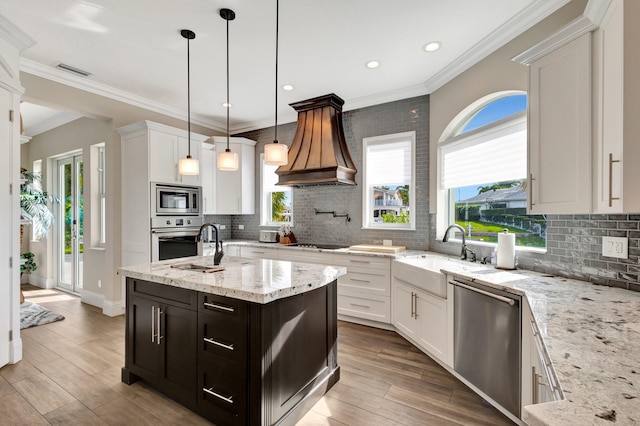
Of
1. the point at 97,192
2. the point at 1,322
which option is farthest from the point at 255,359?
the point at 97,192

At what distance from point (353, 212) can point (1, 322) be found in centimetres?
381

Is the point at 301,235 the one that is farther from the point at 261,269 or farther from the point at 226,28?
the point at 226,28

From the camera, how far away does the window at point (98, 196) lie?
4.57 m

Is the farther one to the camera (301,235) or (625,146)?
(301,235)

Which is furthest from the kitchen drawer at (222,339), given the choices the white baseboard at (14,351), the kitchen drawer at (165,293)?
the white baseboard at (14,351)

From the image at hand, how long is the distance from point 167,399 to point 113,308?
8.17 ft

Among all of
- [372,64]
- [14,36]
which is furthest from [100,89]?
[372,64]

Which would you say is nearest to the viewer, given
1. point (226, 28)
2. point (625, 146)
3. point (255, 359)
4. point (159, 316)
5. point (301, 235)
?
point (625, 146)

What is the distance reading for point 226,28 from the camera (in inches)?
105

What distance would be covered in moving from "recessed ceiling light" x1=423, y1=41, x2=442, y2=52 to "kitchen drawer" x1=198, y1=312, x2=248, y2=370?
9.54ft

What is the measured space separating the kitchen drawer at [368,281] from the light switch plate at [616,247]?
1.92 m

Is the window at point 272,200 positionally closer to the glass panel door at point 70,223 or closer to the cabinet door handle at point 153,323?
the glass panel door at point 70,223

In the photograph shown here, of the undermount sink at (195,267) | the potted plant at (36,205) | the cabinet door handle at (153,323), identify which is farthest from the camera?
the potted plant at (36,205)

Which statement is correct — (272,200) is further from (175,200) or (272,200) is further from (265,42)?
(265,42)
